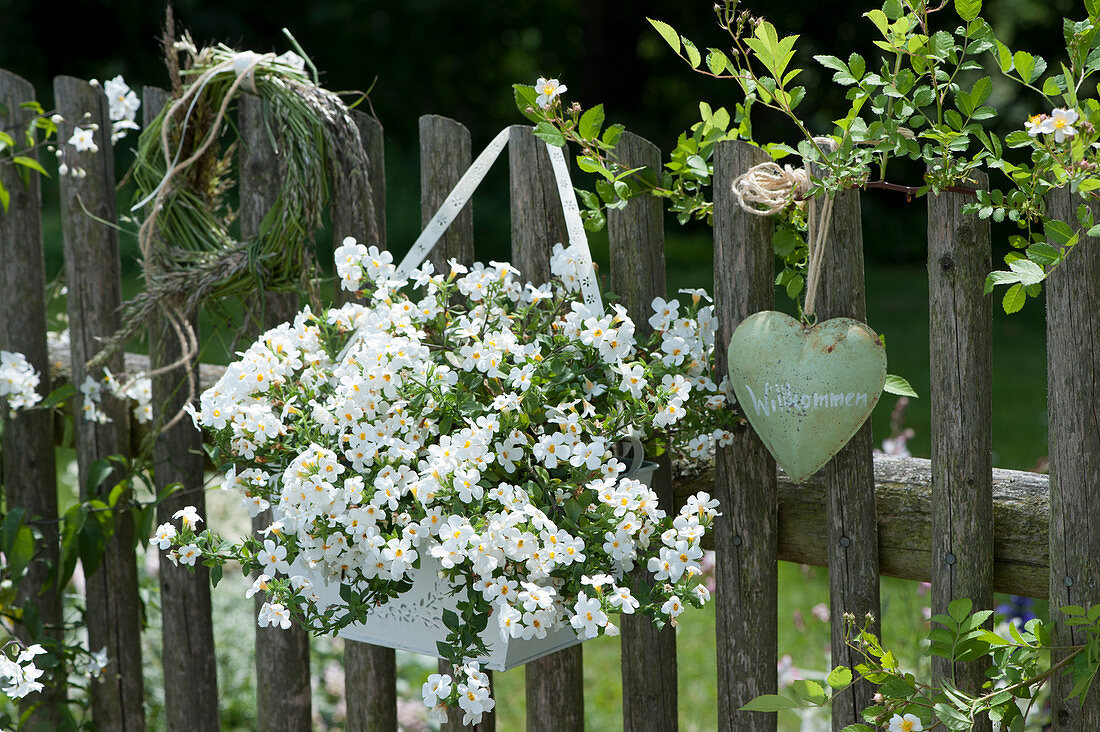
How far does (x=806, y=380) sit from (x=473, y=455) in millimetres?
453

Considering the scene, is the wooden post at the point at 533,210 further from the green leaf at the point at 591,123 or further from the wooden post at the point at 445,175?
the green leaf at the point at 591,123

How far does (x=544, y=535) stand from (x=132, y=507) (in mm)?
1198

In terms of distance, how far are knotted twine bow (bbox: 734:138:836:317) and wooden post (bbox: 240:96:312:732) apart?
971 mm

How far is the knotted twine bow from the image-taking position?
1476 mm

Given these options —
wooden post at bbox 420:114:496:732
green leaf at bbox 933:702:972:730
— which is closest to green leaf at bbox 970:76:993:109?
green leaf at bbox 933:702:972:730

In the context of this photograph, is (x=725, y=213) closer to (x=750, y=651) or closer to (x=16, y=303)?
(x=750, y=651)

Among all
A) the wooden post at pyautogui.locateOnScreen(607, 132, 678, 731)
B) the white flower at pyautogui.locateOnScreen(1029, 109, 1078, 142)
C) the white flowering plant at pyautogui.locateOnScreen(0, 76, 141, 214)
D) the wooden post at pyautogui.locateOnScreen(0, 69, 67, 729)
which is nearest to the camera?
the white flower at pyautogui.locateOnScreen(1029, 109, 1078, 142)

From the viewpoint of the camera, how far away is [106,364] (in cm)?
228

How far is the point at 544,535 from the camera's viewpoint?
1.34m

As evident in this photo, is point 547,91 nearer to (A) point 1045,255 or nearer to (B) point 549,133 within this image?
(B) point 549,133

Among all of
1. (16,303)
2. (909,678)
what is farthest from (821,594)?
(16,303)

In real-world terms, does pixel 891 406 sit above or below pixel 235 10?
below

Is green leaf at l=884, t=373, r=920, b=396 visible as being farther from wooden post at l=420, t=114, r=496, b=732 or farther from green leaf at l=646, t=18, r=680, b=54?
wooden post at l=420, t=114, r=496, b=732

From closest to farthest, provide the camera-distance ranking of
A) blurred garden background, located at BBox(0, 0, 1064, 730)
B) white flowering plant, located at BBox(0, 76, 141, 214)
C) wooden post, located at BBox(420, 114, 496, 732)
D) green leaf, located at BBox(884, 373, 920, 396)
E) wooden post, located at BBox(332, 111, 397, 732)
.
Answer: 1. green leaf, located at BBox(884, 373, 920, 396)
2. wooden post, located at BBox(420, 114, 496, 732)
3. wooden post, located at BBox(332, 111, 397, 732)
4. white flowering plant, located at BBox(0, 76, 141, 214)
5. blurred garden background, located at BBox(0, 0, 1064, 730)
